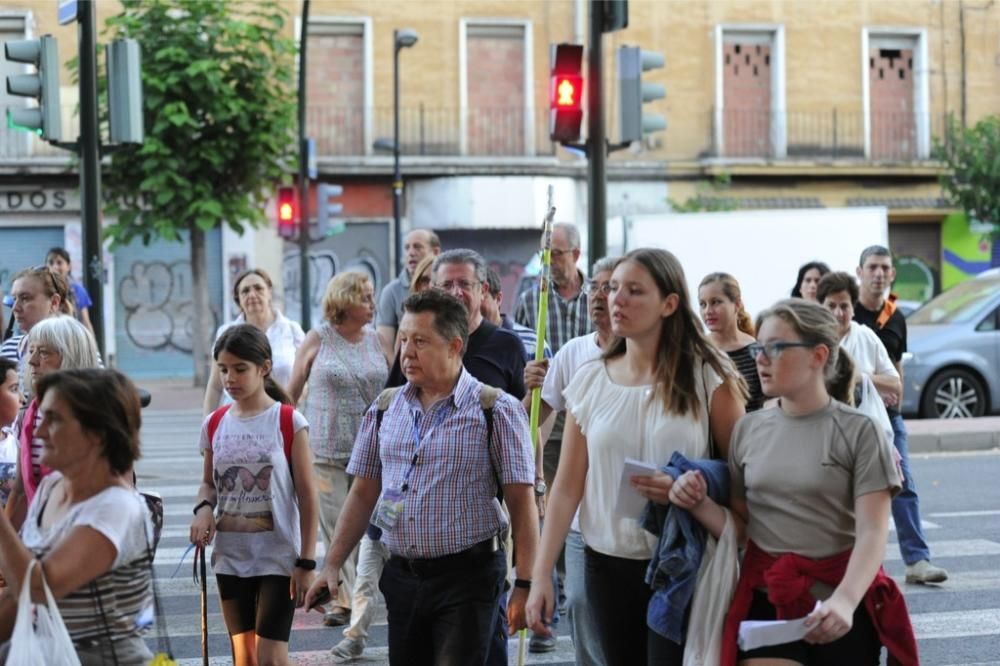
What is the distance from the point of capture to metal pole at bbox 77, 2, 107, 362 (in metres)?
13.5

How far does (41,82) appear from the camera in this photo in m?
12.7

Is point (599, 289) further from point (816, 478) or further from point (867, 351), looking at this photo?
point (816, 478)

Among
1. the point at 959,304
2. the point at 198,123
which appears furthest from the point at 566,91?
the point at 198,123

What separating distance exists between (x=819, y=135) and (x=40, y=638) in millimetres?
30938

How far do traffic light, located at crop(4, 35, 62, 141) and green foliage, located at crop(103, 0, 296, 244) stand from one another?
11.3 metres

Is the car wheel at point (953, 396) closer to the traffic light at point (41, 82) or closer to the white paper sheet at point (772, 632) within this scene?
the traffic light at point (41, 82)

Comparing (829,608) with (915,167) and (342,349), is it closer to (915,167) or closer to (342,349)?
(342,349)

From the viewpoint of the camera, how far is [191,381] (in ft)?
97.5

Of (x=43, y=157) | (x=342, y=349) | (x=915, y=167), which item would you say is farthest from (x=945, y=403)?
(x=43, y=157)

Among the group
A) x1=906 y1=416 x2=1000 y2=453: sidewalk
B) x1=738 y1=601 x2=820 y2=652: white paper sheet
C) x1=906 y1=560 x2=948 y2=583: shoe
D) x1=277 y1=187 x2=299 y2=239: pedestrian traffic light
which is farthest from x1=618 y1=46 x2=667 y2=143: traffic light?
x1=277 y1=187 x2=299 y2=239: pedestrian traffic light

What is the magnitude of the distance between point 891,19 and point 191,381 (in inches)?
684

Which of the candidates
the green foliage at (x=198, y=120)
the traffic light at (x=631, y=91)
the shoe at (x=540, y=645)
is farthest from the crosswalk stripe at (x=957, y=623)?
the green foliage at (x=198, y=120)

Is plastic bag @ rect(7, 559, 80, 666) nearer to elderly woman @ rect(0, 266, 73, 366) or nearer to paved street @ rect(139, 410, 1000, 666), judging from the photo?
paved street @ rect(139, 410, 1000, 666)

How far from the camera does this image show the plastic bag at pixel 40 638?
3.56 metres
